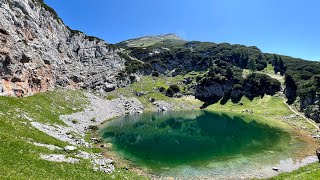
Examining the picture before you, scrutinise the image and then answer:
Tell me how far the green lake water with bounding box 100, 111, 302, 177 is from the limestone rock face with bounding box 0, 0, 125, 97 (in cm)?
3213

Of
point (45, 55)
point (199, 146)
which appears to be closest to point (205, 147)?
point (199, 146)

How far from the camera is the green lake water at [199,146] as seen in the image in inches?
1873

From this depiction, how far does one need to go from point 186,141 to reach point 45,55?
246ft

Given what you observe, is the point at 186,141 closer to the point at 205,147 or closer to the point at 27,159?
the point at 205,147

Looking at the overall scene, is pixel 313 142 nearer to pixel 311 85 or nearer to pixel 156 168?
pixel 156 168

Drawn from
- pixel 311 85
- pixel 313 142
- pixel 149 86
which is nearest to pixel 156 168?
pixel 313 142

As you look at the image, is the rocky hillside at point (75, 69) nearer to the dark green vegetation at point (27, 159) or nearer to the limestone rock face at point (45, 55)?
the limestone rock face at point (45, 55)

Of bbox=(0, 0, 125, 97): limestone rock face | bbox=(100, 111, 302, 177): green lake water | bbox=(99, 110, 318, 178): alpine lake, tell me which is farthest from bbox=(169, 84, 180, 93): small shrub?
bbox=(99, 110, 318, 178): alpine lake

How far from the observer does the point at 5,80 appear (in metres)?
69.8

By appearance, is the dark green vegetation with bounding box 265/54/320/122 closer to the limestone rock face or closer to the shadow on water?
the shadow on water

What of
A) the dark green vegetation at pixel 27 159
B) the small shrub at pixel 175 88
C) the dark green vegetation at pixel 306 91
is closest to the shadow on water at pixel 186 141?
the dark green vegetation at pixel 27 159

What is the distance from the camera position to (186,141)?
230 ft

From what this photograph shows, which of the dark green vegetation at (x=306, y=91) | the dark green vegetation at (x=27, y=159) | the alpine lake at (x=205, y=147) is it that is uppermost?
the dark green vegetation at (x=306, y=91)

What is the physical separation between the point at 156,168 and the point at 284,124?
72.1 meters
